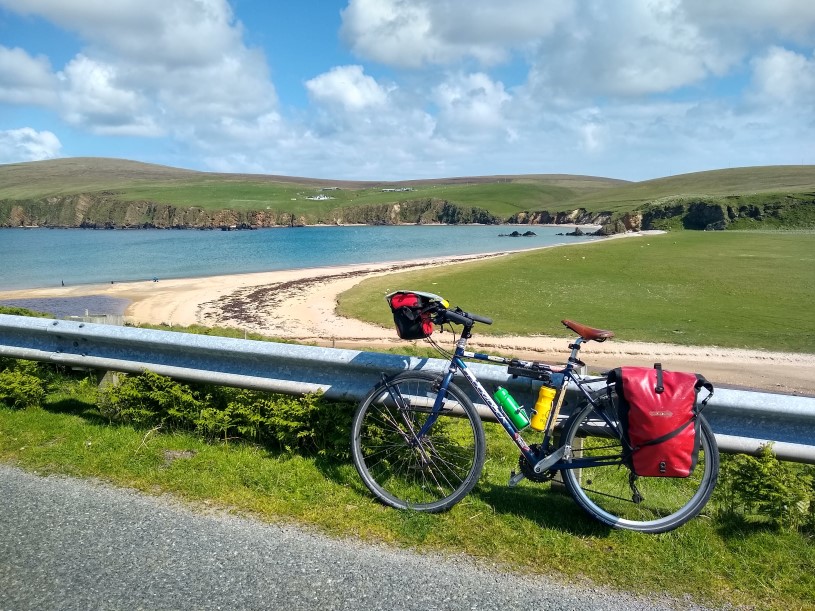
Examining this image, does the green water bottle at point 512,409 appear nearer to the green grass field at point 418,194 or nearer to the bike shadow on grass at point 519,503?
the bike shadow on grass at point 519,503

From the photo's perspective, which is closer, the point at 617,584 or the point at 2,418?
the point at 617,584

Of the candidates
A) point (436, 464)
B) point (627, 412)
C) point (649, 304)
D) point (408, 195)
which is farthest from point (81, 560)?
point (408, 195)

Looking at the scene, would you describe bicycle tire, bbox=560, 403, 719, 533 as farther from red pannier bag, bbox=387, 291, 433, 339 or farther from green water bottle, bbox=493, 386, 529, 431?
red pannier bag, bbox=387, 291, 433, 339

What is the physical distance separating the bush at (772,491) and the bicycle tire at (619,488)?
0.27m

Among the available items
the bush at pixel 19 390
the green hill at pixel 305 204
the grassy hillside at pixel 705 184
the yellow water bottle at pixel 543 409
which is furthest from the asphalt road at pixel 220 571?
the grassy hillside at pixel 705 184

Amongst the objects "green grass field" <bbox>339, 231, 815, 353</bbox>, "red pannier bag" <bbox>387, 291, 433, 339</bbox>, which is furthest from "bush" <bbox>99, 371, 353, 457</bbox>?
"green grass field" <bbox>339, 231, 815, 353</bbox>

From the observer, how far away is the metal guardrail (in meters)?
3.89

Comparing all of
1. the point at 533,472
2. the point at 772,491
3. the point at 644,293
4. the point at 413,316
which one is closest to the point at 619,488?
the point at 533,472

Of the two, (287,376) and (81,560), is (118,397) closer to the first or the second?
(287,376)

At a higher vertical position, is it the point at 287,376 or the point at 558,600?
the point at 287,376

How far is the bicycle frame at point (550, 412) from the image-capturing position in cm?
395

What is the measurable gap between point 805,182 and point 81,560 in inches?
6615

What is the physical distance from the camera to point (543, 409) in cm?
402

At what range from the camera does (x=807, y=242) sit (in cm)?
4612
